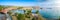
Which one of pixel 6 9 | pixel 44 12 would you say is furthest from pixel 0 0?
pixel 44 12

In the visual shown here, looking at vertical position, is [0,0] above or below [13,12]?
above

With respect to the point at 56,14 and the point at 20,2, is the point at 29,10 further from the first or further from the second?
the point at 56,14

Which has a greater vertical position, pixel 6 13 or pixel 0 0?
pixel 0 0

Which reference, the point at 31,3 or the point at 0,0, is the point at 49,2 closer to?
the point at 31,3

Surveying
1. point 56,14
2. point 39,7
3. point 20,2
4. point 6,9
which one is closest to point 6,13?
point 6,9

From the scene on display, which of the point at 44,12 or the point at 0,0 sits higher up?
the point at 0,0

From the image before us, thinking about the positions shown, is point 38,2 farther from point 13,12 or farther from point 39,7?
point 13,12

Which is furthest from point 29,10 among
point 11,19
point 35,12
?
point 11,19
